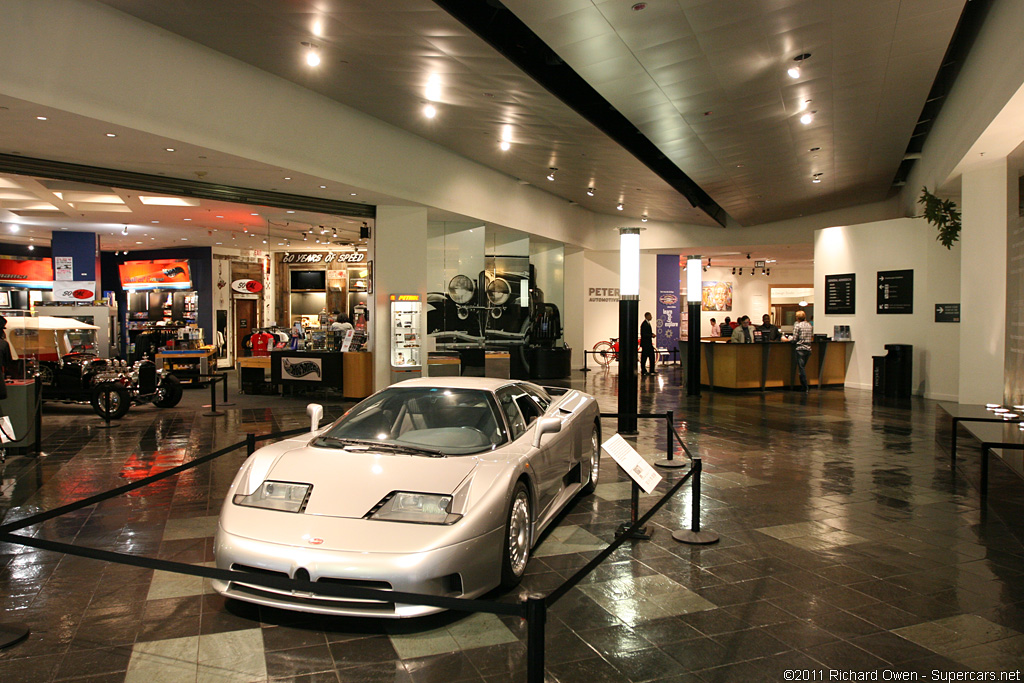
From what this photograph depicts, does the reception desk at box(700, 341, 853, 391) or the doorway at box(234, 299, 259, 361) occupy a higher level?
the doorway at box(234, 299, 259, 361)

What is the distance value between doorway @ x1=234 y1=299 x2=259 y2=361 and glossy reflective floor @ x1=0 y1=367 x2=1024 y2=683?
1718cm

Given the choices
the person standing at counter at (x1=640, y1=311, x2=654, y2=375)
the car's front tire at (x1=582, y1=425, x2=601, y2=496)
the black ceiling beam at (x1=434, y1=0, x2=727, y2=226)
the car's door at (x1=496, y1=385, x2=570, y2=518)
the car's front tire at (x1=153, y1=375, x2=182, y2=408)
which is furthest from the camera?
the person standing at counter at (x1=640, y1=311, x2=654, y2=375)

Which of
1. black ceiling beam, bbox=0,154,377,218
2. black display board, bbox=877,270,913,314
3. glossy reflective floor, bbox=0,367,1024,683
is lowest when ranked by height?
glossy reflective floor, bbox=0,367,1024,683

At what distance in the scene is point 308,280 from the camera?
2162cm

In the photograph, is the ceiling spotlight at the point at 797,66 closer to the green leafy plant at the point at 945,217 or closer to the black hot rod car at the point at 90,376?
the green leafy plant at the point at 945,217

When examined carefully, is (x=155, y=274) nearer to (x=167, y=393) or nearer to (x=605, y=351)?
(x=167, y=393)

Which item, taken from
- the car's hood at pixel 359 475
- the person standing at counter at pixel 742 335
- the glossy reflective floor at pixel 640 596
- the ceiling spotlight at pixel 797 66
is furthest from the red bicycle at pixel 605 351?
the car's hood at pixel 359 475

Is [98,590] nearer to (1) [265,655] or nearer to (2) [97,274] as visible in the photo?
(1) [265,655]

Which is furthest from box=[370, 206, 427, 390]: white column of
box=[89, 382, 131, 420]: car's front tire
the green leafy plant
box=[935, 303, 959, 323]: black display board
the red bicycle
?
box=[935, 303, 959, 323]: black display board

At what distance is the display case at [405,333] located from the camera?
510 inches

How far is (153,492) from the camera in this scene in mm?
6145

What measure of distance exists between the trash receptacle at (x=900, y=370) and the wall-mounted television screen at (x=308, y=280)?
53.4 ft

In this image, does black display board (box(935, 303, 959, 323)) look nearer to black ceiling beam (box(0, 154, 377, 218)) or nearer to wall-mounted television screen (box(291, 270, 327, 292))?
black ceiling beam (box(0, 154, 377, 218))

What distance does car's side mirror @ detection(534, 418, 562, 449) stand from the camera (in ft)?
13.9
